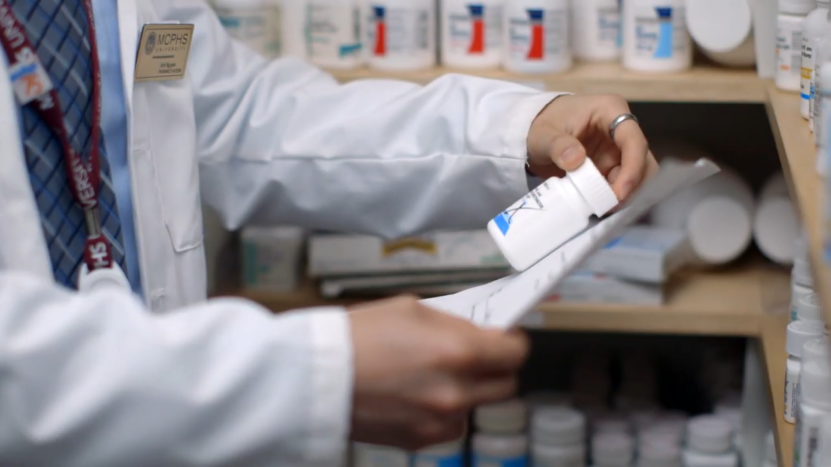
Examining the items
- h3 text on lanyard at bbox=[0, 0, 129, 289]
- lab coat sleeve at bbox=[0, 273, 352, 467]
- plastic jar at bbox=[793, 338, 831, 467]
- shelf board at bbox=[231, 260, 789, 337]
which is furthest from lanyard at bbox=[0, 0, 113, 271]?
shelf board at bbox=[231, 260, 789, 337]

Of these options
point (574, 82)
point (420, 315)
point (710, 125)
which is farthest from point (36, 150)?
point (710, 125)

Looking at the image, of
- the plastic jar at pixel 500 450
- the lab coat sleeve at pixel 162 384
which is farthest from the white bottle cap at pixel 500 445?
the lab coat sleeve at pixel 162 384

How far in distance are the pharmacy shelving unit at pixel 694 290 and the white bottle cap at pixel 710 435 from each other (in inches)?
5.0

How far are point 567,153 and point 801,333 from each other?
29 cm

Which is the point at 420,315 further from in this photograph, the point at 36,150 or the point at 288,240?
the point at 288,240

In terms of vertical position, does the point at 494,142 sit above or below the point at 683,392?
above

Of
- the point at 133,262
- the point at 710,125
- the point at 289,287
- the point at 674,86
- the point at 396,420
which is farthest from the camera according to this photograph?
the point at 710,125

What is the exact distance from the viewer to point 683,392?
5.46 feet

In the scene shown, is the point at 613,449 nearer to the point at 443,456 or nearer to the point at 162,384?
the point at 443,456

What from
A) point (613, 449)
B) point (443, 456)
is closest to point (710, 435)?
point (613, 449)

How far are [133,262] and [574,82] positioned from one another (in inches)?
25.4

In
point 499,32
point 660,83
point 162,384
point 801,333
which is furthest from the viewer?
point 499,32

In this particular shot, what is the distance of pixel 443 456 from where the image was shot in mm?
1405

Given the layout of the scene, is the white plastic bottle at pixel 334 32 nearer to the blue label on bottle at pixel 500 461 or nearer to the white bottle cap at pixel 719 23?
the white bottle cap at pixel 719 23
